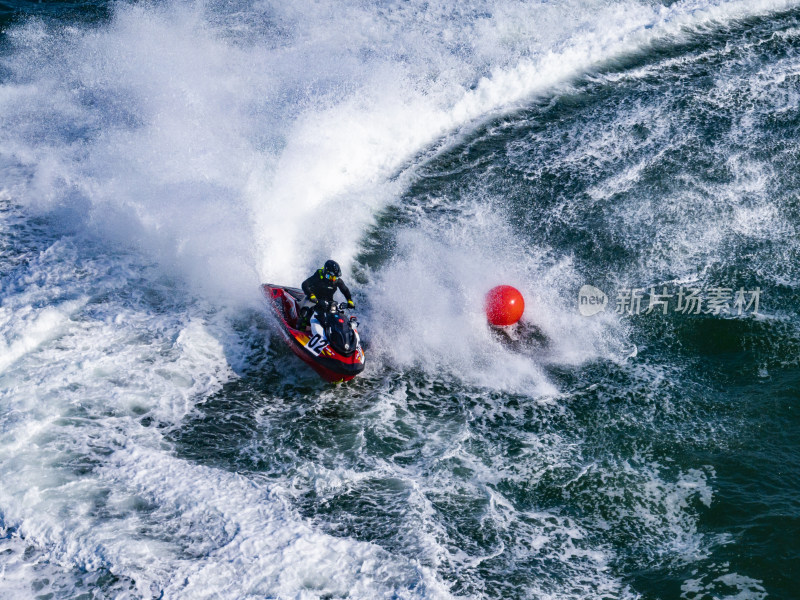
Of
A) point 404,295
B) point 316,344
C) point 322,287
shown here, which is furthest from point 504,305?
point 316,344

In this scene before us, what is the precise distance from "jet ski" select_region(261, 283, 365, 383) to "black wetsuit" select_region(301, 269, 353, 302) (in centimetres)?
34

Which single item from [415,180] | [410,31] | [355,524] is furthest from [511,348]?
[410,31]

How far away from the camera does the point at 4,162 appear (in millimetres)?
19172

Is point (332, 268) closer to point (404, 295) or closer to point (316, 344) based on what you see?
point (316, 344)

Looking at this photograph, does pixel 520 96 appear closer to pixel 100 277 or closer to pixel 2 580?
pixel 100 277

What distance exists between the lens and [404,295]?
14688 mm

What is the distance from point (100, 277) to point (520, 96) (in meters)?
12.8

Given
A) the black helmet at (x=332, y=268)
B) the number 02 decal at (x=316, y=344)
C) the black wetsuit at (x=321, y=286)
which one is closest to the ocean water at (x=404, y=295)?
the number 02 decal at (x=316, y=344)

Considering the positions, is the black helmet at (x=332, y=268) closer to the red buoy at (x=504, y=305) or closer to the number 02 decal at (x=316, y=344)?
the number 02 decal at (x=316, y=344)

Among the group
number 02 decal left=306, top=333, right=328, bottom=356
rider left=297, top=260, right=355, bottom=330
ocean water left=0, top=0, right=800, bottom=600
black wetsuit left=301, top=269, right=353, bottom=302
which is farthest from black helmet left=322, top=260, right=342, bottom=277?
ocean water left=0, top=0, right=800, bottom=600

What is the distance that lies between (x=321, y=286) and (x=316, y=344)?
1.24 m

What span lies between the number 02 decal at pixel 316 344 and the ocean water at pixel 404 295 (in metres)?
0.75

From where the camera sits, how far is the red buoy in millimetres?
13461

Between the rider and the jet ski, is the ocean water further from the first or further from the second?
the rider
